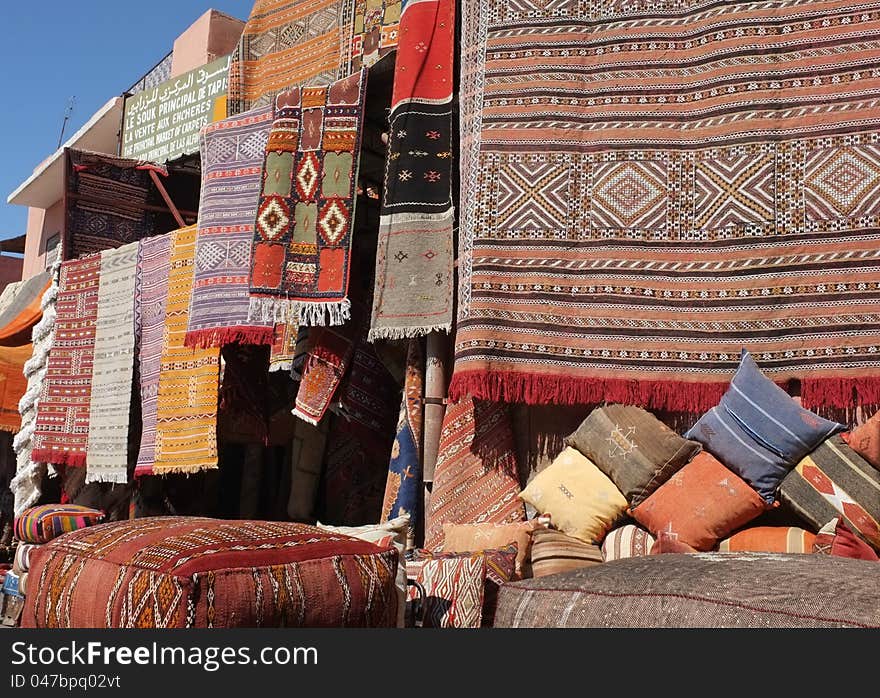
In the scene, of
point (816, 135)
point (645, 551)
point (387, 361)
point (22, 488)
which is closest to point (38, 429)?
point (22, 488)

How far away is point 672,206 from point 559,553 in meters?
1.68

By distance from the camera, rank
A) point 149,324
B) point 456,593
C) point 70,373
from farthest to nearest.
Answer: point 70,373 → point 149,324 → point 456,593

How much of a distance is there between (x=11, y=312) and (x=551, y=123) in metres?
9.20

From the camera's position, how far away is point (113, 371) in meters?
7.52

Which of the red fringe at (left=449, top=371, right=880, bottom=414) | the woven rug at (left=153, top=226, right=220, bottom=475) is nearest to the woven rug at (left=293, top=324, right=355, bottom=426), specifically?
the woven rug at (left=153, top=226, right=220, bottom=475)

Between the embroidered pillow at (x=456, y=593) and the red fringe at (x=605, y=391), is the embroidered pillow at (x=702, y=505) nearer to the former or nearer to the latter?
the red fringe at (x=605, y=391)

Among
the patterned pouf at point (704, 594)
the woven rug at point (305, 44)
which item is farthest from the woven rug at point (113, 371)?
the patterned pouf at point (704, 594)

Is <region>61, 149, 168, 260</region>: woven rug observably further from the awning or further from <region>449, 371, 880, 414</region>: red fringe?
<region>449, 371, 880, 414</region>: red fringe

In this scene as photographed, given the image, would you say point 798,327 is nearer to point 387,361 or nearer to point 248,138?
point 387,361

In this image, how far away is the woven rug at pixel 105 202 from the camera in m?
8.84

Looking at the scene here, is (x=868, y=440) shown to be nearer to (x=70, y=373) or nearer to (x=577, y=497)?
(x=577, y=497)

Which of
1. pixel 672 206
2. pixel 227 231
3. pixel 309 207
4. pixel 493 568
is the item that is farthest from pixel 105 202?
pixel 493 568

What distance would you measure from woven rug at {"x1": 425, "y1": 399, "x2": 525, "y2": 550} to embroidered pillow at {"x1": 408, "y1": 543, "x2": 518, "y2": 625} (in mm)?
786

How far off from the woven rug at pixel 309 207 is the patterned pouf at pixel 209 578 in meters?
2.73
